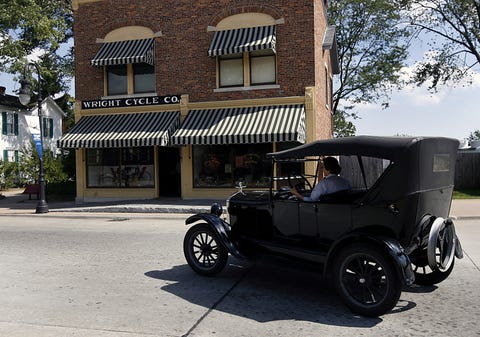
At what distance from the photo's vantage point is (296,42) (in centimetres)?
1689

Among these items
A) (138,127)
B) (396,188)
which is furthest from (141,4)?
(396,188)

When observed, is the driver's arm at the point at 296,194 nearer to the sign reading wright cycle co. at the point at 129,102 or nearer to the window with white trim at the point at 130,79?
the sign reading wright cycle co. at the point at 129,102

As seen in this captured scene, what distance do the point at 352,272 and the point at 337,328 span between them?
0.78m

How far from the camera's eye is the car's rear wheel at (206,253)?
634cm

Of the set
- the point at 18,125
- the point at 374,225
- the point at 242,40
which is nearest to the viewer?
the point at 374,225

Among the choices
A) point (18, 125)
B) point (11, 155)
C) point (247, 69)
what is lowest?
point (11, 155)

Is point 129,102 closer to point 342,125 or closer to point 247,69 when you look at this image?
point 247,69

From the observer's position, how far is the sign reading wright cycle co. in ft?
60.1

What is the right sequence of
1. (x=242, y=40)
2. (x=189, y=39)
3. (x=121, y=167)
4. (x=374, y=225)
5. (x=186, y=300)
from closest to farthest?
(x=374, y=225), (x=186, y=300), (x=242, y=40), (x=189, y=39), (x=121, y=167)

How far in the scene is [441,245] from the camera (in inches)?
204

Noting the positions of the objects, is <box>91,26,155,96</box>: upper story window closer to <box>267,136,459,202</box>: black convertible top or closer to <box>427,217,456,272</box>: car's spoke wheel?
<box>267,136,459,202</box>: black convertible top

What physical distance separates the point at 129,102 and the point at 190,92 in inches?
109

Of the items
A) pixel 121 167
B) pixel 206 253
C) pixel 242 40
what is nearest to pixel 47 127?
pixel 121 167

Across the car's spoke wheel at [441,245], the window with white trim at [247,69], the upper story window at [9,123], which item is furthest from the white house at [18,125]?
the car's spoke wheel at [441,245]
